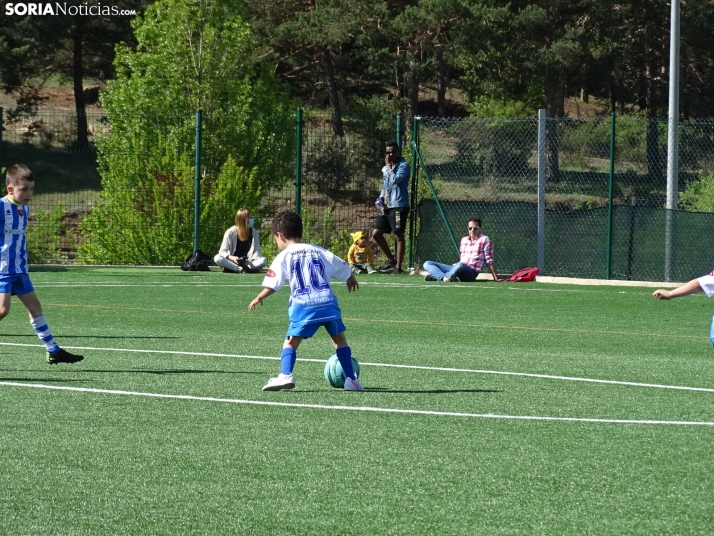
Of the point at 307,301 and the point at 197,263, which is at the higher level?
the point at 307,301

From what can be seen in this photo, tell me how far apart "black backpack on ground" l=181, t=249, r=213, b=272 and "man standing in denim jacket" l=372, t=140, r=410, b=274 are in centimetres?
319

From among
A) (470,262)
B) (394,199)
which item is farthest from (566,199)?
(470,262)

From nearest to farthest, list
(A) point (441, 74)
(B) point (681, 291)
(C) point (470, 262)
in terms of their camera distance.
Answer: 1. (B) point (681, 291)
2. (C) point (470, 262)
3. (A) point (441, 74)

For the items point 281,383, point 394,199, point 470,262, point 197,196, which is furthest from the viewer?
point 197,196

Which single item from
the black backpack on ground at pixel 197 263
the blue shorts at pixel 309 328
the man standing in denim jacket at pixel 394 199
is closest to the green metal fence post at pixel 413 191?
the man standing in denim jacket at pixel 394 199

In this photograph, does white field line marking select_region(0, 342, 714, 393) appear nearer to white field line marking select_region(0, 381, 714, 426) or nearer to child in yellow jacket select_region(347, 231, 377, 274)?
white field line marking select_region(0, 381, 714, 426)

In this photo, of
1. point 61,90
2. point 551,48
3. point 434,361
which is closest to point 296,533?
point 434,361

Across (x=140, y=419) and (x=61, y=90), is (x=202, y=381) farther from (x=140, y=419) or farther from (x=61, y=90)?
(x=61, y=90)

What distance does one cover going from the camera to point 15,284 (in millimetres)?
9289

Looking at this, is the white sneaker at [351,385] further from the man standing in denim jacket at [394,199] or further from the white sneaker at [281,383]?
the man standing in denim jacket at [394,199]

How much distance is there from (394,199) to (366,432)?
560 inches

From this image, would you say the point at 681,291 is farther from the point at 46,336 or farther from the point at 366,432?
the point at 46,336

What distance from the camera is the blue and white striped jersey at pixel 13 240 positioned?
9211 mm

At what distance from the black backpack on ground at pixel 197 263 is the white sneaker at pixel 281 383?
44.8ft
